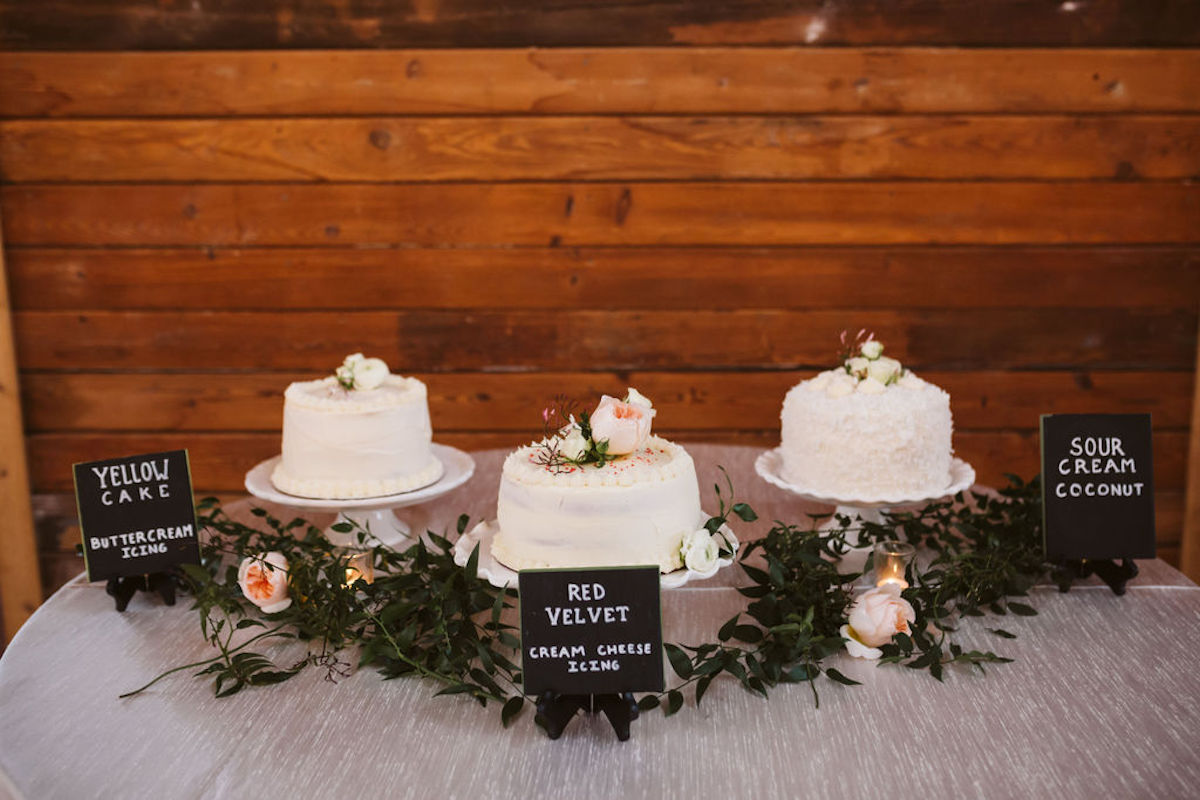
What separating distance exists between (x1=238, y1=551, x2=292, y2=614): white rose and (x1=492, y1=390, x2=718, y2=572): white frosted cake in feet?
0.93

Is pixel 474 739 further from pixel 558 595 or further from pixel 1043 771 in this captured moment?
pixel 1043 771

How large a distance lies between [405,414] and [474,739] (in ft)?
2.26

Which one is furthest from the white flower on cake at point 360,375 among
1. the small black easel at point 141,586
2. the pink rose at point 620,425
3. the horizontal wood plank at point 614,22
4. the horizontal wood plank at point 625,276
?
the horizontal wood plank at point 614,22

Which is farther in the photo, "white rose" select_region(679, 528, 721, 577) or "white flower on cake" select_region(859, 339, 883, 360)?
"white flower on cake" select_region(859, 339, 883, 360)

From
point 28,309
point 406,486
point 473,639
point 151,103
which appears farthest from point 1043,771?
point 28,309

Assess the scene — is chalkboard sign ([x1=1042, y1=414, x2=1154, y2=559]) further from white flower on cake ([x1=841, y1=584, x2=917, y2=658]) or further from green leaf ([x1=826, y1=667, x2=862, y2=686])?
green leaf ([x1=826, y1=667, x2=862, y2=686])

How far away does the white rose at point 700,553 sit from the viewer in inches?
46.4

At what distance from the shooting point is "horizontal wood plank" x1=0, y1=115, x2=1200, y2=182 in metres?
2.48

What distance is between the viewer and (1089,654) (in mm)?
1177

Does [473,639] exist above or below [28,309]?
below

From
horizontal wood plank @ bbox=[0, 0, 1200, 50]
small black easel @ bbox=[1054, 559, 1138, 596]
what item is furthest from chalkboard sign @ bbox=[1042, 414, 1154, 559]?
horizontal wood plank @ bbox=[0, 0, 1200, 50]

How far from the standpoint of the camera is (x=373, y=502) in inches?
59.7

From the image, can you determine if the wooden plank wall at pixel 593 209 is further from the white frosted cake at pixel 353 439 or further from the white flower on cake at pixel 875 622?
the white flower on cake at pixel 875 622

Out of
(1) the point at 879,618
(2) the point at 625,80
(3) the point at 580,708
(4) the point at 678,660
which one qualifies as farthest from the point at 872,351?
(2) the point at 625,80
